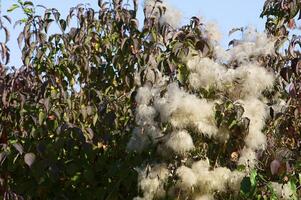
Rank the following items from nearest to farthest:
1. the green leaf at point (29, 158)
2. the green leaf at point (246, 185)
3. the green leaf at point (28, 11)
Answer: the green leaf at point (246, 185)
the green leaf at point (29, 158)
the green leaf at point (28, 11)

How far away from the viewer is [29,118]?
4625 mm

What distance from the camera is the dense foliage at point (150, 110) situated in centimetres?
400

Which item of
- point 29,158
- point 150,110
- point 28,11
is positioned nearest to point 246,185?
point 150,110

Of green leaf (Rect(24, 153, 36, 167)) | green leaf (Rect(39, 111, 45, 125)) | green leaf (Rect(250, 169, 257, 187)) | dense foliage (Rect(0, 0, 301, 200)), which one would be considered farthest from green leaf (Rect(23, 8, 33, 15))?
green leaf (Rect(250, 169, 257, 187))

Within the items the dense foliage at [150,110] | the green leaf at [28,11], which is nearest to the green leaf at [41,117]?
the dense foliage at [150,110]

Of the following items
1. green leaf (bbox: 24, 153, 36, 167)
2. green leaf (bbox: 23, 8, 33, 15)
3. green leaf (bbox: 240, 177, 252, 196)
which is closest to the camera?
green leaf (bbox: 240, 177, 252, 196)

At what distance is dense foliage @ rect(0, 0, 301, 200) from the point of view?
400 centimetres

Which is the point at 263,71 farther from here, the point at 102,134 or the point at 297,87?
the point at 102,134

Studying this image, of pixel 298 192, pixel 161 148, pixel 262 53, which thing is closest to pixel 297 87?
pixel 262 53

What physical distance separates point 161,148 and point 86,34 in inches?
56.0

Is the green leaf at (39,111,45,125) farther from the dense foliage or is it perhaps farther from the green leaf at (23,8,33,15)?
the green leaf at (23,8,33,15)

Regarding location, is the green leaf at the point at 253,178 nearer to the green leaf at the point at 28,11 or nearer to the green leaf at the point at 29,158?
the green leaf at the point at 29,158

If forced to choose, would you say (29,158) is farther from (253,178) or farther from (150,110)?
(253,178)

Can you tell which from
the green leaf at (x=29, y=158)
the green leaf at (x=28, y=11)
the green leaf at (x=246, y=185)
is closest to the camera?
the green leaf at (x=246, y=185)
